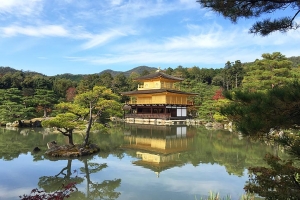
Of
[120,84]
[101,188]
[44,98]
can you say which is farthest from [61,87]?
[101,188]

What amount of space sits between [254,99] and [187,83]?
32088 mm

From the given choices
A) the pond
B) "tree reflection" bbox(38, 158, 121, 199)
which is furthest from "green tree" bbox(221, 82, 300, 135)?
"tree reflection" bbox(38, 158, 121, 199)

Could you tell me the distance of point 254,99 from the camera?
2.74 metres

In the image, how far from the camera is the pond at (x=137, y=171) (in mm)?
5461

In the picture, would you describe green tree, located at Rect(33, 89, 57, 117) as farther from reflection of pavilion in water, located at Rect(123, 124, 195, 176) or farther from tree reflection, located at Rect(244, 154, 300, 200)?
tree reflection, located at Rect(244, 154, 300, 200)

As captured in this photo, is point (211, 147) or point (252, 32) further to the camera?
point (211, 147)

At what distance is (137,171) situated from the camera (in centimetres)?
713

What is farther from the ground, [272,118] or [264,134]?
[272,118]

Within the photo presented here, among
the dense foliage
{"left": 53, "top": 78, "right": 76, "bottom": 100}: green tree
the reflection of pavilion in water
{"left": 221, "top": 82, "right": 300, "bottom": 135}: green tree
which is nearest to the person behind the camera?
{"left": 221, "top": 82, "right": 300, "bottom": 135}: green tree

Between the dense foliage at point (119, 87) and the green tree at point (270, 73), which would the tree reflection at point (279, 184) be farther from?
the green tree at point (270, 73)

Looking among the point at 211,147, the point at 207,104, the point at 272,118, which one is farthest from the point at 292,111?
the point at 207,104

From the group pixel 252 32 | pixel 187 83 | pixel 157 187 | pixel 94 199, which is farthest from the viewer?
pixel 187 83

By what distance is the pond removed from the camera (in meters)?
5.46

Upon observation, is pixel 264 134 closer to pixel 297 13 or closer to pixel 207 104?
pixel 297 13
